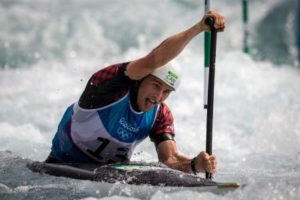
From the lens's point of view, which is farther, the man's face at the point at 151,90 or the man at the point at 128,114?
the man's face at the point at 151,90

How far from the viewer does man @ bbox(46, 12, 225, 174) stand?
4941mm

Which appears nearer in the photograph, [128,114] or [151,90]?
[151,90]

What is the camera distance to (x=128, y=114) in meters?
5.18

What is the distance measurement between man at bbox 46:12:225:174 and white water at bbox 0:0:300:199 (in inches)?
14.8

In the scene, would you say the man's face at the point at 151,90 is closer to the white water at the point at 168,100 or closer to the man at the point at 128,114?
the man at the point at 128,114

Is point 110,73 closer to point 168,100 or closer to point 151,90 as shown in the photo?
point 151,90

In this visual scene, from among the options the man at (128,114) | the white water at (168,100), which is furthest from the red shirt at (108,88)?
the white water at (168,100)

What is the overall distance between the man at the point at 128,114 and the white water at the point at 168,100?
0.38m

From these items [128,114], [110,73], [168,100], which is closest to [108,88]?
[110,73]

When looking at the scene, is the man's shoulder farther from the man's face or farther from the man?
the man's face

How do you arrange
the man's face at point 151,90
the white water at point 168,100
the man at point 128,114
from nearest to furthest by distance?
the man at point 128,114, the man's face at point 151,90, the white water at point 168,100

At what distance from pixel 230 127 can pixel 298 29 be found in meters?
6.05

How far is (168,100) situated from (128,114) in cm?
536

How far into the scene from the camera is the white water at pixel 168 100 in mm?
5281
